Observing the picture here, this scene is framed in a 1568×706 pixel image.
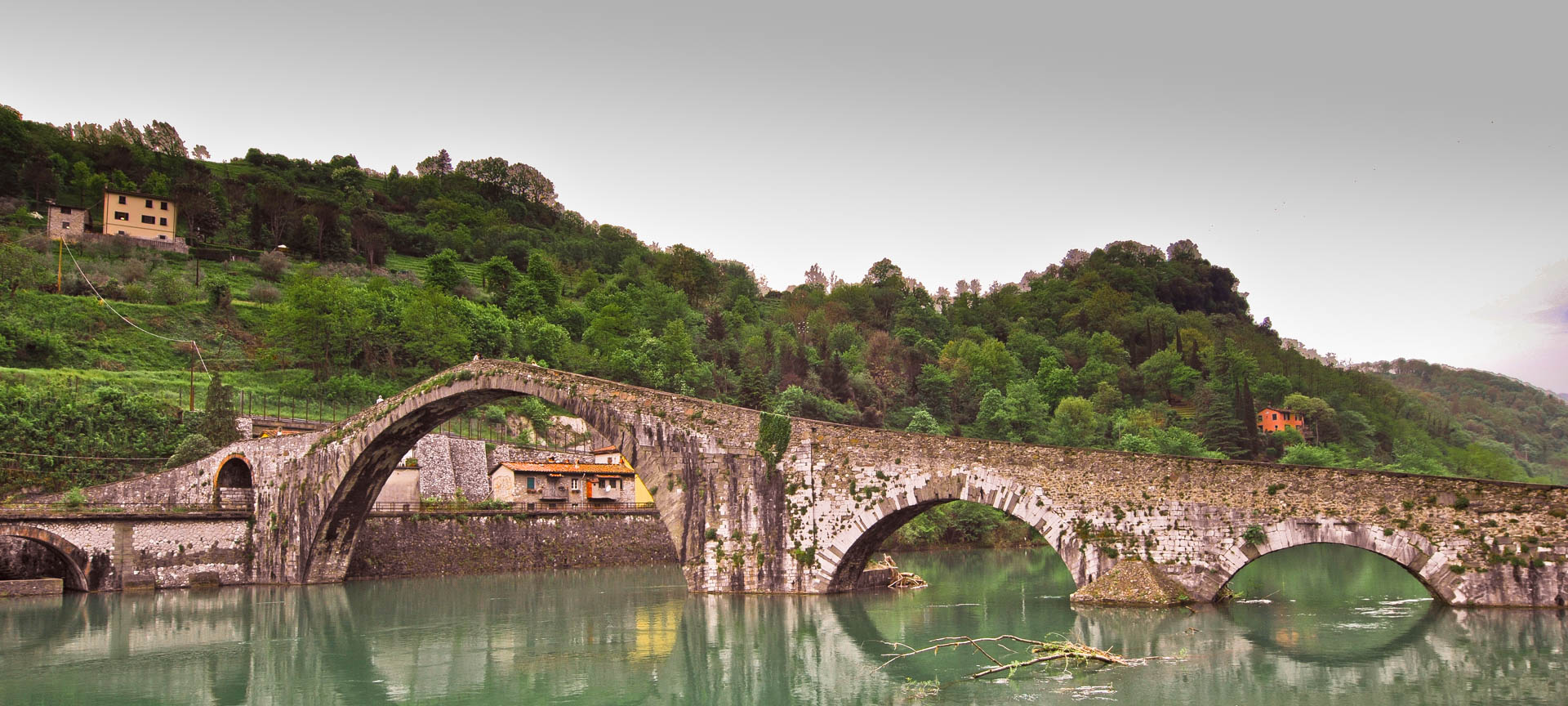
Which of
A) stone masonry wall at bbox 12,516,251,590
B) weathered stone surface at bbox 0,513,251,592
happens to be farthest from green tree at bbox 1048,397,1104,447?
weathered stone surface at bbox 0,513,251,592

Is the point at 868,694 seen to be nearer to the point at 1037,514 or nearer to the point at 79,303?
the point at 1037,514

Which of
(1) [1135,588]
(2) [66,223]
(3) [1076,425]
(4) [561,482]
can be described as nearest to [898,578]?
(1) [1135,588]

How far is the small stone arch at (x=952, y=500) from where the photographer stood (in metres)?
20.7

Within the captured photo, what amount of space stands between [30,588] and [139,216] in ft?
182

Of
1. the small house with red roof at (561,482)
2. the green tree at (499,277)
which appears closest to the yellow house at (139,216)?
the green tree at (499,277)

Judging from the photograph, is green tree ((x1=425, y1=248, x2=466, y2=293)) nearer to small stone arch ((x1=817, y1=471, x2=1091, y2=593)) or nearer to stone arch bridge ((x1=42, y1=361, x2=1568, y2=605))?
stone arch bridge ((x1=42, y1=361, x2=1568, y2=605))

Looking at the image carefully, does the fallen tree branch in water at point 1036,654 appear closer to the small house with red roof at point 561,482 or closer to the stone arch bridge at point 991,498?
the stone arch bridge at point 991,498

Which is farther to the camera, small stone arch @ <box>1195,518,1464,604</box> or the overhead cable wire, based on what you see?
the overhead cable wire

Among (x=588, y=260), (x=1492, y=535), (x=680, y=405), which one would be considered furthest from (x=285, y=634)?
(x=588, y=260)

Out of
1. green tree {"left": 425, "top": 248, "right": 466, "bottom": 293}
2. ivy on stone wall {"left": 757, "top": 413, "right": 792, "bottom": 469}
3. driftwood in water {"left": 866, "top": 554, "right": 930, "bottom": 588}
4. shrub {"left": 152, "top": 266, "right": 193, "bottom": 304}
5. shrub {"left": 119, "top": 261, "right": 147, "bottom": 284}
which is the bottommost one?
driftwood in water {"left": 866, "top": 554, "right": 930, "bottom": 588}

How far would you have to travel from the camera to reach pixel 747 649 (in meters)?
17.2

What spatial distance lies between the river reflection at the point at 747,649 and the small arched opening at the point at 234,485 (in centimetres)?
599

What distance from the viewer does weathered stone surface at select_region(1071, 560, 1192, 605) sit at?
1980 centimetres

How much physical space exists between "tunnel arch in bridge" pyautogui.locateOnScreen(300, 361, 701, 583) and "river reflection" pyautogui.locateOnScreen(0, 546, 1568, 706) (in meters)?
3.38
